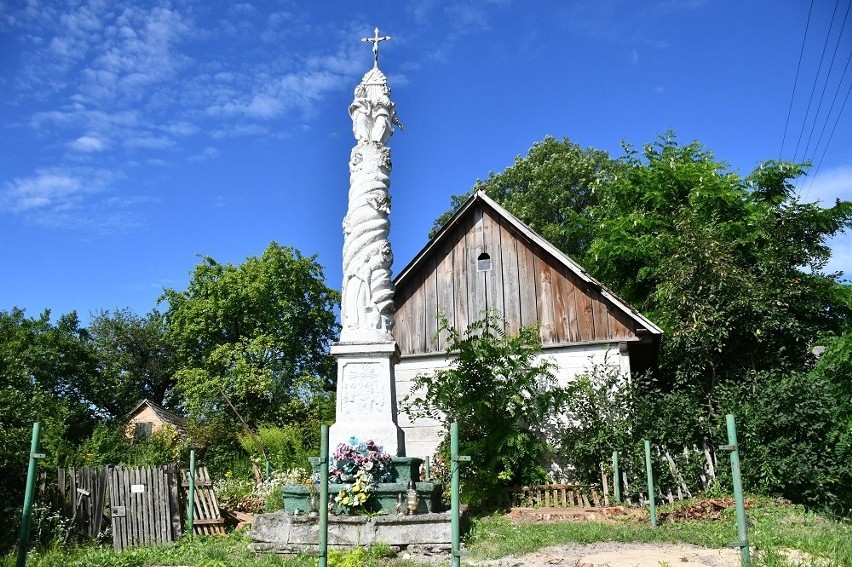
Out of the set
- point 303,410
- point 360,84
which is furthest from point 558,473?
point 303,410

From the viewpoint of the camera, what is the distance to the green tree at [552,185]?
2867 centimetres

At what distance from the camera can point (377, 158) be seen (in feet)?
36.5

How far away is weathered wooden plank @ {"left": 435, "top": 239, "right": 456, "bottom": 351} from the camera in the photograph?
16141mm

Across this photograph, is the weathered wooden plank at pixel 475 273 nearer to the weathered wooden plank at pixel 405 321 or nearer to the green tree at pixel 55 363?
the weathered wooden plank at pixel 405 321

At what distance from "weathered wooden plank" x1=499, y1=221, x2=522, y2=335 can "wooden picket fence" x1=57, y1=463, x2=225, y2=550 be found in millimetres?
7923

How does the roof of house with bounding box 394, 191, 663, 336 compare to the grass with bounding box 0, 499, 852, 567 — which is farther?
the roof of house with bounding box 394, 191, 663, 336

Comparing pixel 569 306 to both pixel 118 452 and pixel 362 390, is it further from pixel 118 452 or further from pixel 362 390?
pixel 118 452

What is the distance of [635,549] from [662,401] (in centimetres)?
602

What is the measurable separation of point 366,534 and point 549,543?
220 cm

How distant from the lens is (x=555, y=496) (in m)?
12.5

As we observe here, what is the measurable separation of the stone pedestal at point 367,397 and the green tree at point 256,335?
16.8m

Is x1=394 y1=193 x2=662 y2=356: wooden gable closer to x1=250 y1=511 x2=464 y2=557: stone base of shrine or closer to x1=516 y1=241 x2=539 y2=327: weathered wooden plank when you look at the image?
x1=516 y1=241 x2=539 y2=327: weathered wooden plank

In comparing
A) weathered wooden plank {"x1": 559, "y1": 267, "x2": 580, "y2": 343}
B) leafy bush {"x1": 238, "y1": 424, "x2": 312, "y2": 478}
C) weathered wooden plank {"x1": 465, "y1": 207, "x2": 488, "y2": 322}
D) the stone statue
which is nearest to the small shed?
leafy bush {"x1": 238, "y1": 424, "x2": 312, "y2": 478}

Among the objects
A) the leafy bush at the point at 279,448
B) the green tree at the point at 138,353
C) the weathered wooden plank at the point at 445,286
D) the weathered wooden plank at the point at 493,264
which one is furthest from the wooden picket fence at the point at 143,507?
the green tree at the point at 138,353
